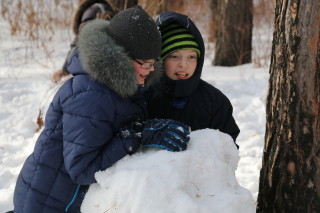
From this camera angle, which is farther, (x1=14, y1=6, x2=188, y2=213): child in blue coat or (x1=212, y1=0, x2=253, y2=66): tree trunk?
(x1=212, y1=0, x2=253, y2=66): tree trunk

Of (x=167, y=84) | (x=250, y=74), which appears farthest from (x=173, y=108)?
(x=250, y=74)

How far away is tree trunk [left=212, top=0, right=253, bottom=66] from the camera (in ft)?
23.1

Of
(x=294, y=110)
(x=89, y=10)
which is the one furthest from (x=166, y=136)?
(x=89, y=10)

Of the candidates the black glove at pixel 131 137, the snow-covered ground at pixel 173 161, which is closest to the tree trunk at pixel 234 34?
the snow-covered ground at pixel 173 161

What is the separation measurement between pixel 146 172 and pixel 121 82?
0.46 metres

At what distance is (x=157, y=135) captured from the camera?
192cm

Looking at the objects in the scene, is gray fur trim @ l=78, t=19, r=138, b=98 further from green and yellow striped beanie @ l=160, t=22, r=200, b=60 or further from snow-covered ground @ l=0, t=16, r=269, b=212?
green and yellow striped beanie @ l=160, t=22, r=200, b=60

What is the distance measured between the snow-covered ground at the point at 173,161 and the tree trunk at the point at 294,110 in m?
0.25

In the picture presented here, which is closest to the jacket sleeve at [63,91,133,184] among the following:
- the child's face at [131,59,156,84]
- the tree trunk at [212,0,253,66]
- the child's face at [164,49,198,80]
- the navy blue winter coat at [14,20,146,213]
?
the navy blue winter coat at [14,20,146,213]

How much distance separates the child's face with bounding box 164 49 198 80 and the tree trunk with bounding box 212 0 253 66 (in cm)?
468

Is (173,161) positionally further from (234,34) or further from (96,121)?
(234,34)

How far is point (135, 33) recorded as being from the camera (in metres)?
2.02

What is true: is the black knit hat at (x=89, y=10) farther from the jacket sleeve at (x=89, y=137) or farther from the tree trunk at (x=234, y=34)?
the jacket sleeve at (x=89, y=137)

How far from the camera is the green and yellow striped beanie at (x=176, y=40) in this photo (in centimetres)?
244
